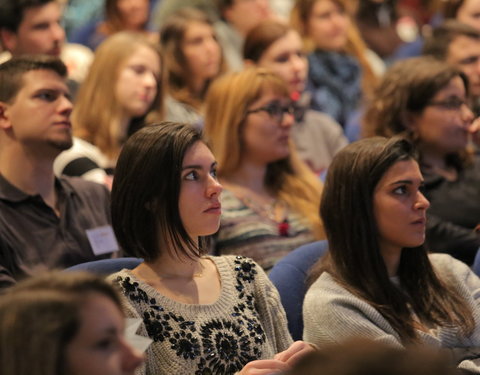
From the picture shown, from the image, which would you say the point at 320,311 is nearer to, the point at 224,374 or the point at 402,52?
the point at 224,374

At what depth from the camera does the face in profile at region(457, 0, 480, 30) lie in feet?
17.6

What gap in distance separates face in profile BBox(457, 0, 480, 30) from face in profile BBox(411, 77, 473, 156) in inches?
75.9

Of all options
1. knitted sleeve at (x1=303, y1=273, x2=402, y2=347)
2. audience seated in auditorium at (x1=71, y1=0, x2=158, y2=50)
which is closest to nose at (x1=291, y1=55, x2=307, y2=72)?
audience seated in auditorium at (x1=71, y1=0, x2=158, y2=50)

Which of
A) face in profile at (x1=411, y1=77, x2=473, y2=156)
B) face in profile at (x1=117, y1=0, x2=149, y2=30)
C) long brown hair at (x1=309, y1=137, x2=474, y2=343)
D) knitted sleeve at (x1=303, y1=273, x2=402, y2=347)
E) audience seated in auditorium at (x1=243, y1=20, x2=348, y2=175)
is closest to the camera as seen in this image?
knitted sleeve at (x1=303, y1=273, x2=402, y2=347)

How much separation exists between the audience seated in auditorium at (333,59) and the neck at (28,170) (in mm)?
2361

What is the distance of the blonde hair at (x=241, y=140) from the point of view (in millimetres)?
3545

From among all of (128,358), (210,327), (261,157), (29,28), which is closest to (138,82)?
(29,28)

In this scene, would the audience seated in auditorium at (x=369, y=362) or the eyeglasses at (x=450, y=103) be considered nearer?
the audience seated in auditorium at (x=369, y=362)

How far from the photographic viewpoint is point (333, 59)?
5312mm

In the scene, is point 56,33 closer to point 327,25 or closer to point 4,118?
point 4,118

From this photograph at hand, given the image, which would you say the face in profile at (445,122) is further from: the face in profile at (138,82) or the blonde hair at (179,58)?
the blonde hair at (179,58)

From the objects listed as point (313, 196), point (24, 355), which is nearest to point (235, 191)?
point (313, 196)

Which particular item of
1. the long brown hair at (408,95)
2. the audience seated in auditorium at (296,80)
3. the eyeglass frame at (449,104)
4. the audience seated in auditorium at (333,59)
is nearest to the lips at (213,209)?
the long brown hair at (408,95)

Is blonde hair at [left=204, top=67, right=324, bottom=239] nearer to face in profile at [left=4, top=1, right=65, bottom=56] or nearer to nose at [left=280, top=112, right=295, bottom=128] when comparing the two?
nose at [left=280, top=112, right=295, bottom=128]
